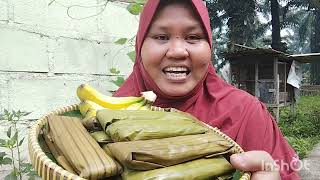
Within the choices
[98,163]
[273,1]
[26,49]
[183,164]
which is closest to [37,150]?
[98,163]

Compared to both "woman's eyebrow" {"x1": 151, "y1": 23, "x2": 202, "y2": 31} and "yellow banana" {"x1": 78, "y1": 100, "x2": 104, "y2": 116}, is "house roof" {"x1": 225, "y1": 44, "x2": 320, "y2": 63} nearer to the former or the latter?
"woman's eyebrow" {"x1": 151, "y1": 23, "x2": 202, "y2": 31}

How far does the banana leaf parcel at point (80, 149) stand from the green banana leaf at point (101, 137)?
0.05 feet

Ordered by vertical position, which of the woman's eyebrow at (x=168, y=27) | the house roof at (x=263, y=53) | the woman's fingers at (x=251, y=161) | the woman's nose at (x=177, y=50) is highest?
the woman's eyebrow at (x=168, y=27)

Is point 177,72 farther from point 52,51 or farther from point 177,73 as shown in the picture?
point 52,51

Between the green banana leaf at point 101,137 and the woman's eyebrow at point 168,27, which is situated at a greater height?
the woman's eyebrow at point 168,27

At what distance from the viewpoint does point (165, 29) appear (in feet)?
4.08

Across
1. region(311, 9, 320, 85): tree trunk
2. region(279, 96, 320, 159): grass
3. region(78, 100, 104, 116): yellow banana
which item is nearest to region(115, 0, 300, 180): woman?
region(78, 100, 104, 116): yellow banana

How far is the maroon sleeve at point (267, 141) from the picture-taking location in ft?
3.96

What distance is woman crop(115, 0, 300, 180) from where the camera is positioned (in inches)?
48.1

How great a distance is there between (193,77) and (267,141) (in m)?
0.32

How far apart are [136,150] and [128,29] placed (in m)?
1.82

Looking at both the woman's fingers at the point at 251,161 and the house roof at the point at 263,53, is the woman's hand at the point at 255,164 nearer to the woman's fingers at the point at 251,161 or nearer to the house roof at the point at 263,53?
the woman's fingers at the point at 251,161

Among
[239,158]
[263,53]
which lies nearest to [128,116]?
[239,158]

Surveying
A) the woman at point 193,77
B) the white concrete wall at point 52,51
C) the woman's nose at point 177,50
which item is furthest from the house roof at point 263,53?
the woman's nose at point 177,50
